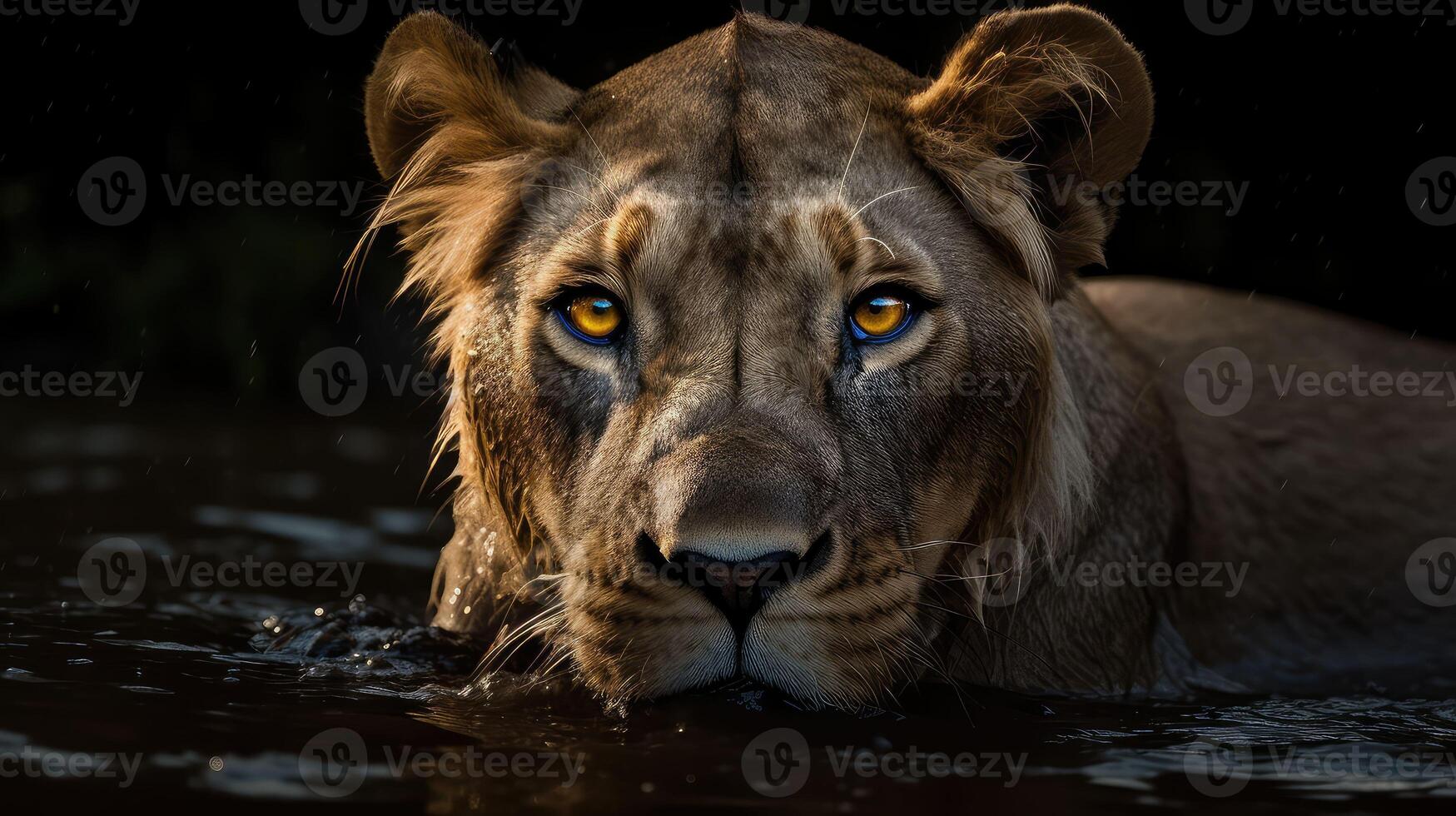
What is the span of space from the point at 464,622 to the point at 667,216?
157 cm

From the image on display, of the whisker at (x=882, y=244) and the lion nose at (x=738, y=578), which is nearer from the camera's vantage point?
the lion nose at (x=738, y=578)

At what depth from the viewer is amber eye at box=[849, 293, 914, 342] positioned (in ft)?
13.1

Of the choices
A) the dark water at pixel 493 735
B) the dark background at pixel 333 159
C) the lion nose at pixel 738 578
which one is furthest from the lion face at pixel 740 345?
the dark background at pixel 333 159

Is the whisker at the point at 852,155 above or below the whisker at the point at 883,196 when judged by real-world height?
above

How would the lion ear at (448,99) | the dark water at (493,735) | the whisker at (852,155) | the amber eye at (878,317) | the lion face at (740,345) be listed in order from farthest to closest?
the lion ear at (448,99) → the whisker at (852,155) → the amber eye at (878,317) → the lion face at (740,345) → the dark water at (493,735)

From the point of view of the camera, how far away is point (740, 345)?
386 cm

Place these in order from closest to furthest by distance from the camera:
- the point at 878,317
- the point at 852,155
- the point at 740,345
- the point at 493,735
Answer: the point at 493,735, the point at 740,345, the point at 878,317, the point at 852,155

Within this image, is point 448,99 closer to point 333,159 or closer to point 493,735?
point 493,735

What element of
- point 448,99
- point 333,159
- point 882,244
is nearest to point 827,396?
point 882,244

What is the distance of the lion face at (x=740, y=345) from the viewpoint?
139 inches

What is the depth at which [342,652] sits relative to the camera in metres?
4.86

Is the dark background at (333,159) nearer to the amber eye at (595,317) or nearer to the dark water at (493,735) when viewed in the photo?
the dark water at (493,735)

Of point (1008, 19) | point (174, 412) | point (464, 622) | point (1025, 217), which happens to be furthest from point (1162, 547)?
point (174, 412)

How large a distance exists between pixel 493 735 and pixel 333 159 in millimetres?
8231
